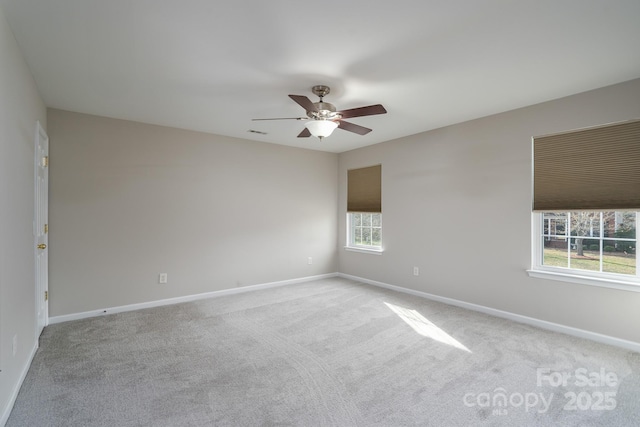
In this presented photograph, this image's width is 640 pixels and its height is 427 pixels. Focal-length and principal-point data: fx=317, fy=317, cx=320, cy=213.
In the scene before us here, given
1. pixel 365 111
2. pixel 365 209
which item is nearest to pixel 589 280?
pixel 365 111

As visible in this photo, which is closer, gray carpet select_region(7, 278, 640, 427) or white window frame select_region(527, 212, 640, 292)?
gray carpet select_region(7, 278, 640, 427)

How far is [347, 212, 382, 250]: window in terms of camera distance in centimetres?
559

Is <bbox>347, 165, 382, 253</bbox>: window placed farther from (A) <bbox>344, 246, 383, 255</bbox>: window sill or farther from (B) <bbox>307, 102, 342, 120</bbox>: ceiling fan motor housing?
(B) <bbox>307, 102, 342, 120</bbox>: ceiling fan motor housing

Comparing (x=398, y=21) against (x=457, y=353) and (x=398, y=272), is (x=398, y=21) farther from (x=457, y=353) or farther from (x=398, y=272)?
(x=398, y=272)

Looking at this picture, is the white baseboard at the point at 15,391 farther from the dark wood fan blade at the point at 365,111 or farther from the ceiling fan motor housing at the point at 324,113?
the dark wood fan blade at the point at 365,111

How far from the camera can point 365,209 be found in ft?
18.5

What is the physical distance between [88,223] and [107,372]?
206cm

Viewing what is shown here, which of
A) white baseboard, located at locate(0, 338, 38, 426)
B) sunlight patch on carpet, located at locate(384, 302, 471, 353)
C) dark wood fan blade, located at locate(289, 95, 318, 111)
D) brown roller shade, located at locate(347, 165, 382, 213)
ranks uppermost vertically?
dark wood fan blade, located at locate(289, 95, 318, 111)

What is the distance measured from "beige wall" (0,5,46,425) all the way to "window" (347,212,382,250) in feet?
14.7

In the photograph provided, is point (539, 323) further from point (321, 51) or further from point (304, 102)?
point (321, 51)

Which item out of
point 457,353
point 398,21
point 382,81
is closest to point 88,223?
point 382,81

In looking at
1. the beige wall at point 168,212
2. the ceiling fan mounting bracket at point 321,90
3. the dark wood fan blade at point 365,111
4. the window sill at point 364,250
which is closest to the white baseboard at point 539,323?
the window sill at point 364,250

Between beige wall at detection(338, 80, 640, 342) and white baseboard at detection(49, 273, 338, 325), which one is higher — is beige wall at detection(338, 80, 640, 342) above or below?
above

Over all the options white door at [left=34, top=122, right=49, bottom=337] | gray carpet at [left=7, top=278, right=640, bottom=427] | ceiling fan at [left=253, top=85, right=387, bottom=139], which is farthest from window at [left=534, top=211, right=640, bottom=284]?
white door at [left=34, top=122, right=49, bottom=337]
